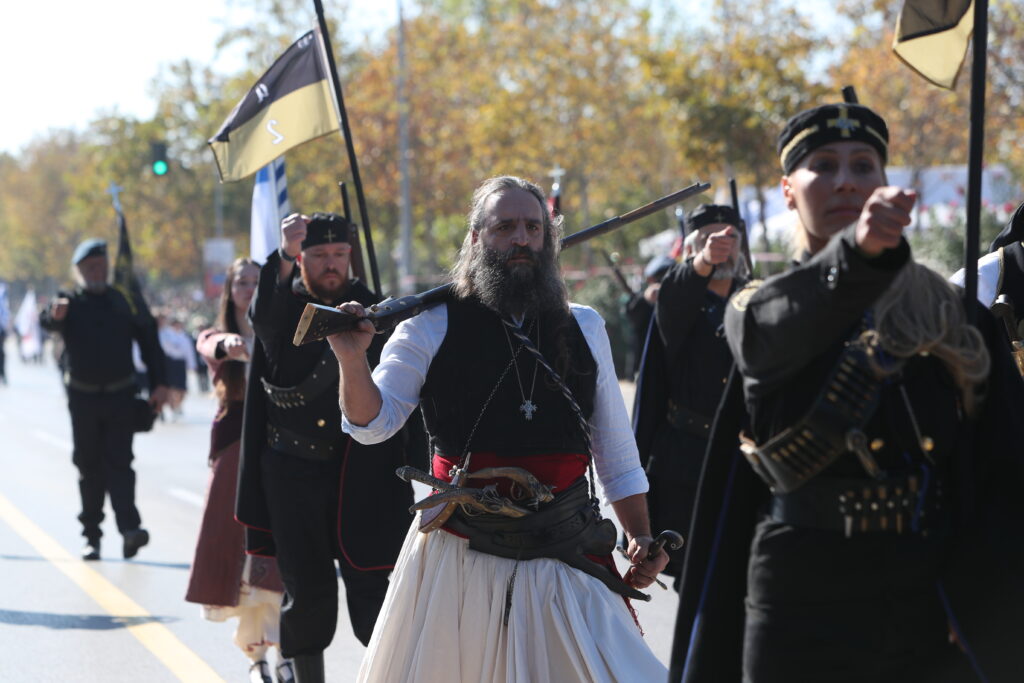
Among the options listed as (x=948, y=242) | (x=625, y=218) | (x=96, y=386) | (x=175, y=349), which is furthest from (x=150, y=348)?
(x=175, y=349)

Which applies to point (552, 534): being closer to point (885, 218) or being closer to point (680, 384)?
point (885, 218)

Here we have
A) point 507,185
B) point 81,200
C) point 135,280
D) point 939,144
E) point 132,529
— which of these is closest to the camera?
point 507,185

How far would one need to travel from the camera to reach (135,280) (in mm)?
10430

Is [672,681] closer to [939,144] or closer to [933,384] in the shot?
[933,384]

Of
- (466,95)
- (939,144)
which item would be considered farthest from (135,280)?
(466,95)

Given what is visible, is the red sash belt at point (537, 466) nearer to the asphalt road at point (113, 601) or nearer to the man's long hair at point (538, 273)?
the man's long hair at point (538, 273)

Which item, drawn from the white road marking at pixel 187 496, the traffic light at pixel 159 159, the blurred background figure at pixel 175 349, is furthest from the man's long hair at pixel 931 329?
the blurred background figure at pixel 175 349

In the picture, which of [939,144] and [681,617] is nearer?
[681,617]

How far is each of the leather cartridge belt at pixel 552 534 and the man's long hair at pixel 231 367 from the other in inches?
126

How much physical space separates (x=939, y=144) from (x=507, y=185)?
31.8m

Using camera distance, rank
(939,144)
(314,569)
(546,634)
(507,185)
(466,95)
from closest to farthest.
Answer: (546,634) < (507,185) < (314,569) < (939,144) < (466,95)

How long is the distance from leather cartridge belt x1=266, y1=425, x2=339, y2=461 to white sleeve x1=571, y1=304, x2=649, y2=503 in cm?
157

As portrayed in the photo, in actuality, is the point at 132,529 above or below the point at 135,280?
below

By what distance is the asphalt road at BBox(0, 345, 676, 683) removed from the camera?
6.54 m
